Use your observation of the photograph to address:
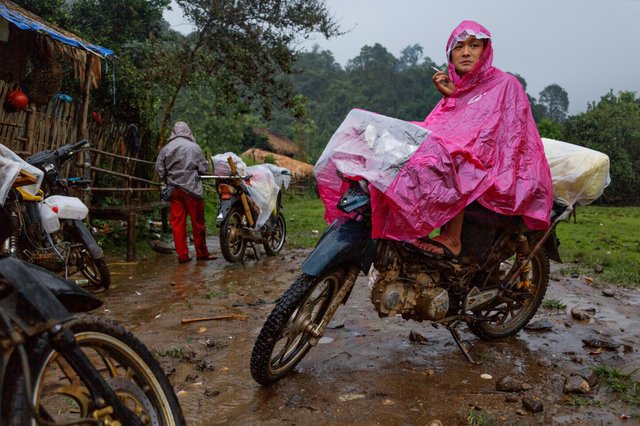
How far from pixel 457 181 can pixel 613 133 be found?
90.2ft

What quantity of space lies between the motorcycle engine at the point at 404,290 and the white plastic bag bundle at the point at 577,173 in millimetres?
1140

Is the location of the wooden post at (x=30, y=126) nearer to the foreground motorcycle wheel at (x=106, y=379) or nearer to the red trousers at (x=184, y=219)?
the red trousers at (x=184, y=219)

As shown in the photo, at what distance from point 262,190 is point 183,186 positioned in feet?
3.51

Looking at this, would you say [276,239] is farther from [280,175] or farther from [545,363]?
[545,363]

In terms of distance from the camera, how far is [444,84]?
363 centimetres

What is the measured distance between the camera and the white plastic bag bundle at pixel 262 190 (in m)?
7.32

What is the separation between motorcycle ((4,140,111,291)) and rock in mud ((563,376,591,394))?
4.09 meters

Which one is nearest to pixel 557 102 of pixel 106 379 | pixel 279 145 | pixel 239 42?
pixel 279 145

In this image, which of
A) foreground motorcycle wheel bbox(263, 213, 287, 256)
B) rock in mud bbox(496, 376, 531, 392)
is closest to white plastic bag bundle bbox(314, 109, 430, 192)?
rock in mud bbox(496, 376, 531, 392)

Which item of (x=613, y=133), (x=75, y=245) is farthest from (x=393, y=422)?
(x=613, y=133)

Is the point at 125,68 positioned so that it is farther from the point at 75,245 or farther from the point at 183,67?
the point at 75,245

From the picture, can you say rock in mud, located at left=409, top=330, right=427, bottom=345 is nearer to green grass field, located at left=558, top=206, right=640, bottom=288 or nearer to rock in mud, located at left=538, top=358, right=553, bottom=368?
rock in mud, located at left=538, top=358, right=553, bottom=368

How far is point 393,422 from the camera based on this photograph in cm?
252

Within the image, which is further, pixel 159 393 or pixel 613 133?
pixel 613 133
